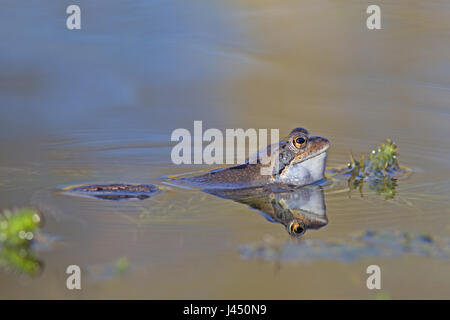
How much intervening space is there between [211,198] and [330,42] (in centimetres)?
569

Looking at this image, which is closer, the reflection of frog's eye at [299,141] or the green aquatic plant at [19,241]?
the green aquatic plant at [19,241]

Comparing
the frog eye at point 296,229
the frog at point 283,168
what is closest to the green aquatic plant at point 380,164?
the frog at point 283,168

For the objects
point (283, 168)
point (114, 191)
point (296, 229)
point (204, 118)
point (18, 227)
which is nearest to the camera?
point (18, 227)

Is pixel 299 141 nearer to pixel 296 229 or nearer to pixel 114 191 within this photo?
pixel 296 229

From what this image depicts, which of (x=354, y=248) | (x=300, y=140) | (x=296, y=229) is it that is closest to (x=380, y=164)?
(x=300, y=140)

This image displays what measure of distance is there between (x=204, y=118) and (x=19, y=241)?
4161 mm

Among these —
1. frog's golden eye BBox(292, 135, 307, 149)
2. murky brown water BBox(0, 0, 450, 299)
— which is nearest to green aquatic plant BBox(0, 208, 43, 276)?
murky brown water BBox(0, 0, 450, 299)

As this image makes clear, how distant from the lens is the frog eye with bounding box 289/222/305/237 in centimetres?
547

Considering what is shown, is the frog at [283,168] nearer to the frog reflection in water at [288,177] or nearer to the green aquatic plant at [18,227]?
the frog reflection in water at [288,177]

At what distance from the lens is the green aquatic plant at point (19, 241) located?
472 cm

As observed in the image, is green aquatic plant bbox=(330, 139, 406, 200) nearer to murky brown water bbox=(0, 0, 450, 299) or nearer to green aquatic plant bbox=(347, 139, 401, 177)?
green aquatic plant bbox=(347, 139, 401, 177)

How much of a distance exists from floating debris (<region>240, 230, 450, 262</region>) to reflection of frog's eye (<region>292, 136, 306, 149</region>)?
63.3 inches

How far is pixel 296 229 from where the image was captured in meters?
5.57

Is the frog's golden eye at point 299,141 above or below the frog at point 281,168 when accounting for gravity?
above
